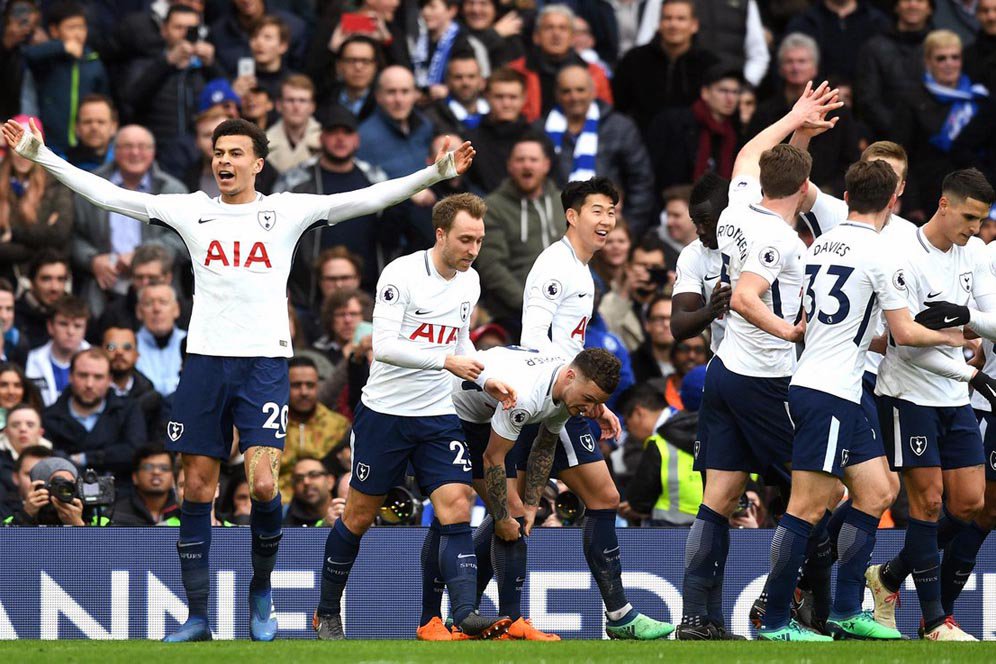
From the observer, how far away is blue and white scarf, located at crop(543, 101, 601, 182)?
1689cm

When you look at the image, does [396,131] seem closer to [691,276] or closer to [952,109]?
[952,109]

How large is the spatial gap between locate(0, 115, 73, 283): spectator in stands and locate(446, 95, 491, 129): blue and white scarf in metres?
3.79

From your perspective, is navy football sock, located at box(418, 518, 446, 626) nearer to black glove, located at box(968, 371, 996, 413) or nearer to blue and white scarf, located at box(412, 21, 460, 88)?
black glove, located at box(968, 371, 996, 413)

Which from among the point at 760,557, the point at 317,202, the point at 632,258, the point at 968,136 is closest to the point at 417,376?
the point at 317,202

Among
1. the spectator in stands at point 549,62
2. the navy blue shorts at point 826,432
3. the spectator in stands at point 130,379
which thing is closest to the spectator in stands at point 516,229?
the spectator in stands at point 549,62

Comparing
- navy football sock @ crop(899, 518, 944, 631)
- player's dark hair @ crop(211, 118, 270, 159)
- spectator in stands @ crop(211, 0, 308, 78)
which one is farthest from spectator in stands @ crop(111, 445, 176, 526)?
spectator in stands @ crop(211, 0, 308, 78)

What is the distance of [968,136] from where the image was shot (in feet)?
57.2

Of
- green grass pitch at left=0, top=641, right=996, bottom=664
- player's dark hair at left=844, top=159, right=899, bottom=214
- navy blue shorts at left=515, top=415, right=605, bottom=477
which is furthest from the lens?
navy blue shorts at left=515, top=415, right=605, bottom=477

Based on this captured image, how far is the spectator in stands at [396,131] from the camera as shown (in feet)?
54.0

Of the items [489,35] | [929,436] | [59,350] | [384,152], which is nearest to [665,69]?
[489,35]

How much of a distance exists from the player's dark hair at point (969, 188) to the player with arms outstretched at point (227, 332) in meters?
2.88

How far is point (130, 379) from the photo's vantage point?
1442 cm

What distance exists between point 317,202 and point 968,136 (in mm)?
9075

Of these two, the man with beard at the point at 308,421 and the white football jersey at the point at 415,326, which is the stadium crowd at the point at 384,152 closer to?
the man with beard at the point at 308,421
